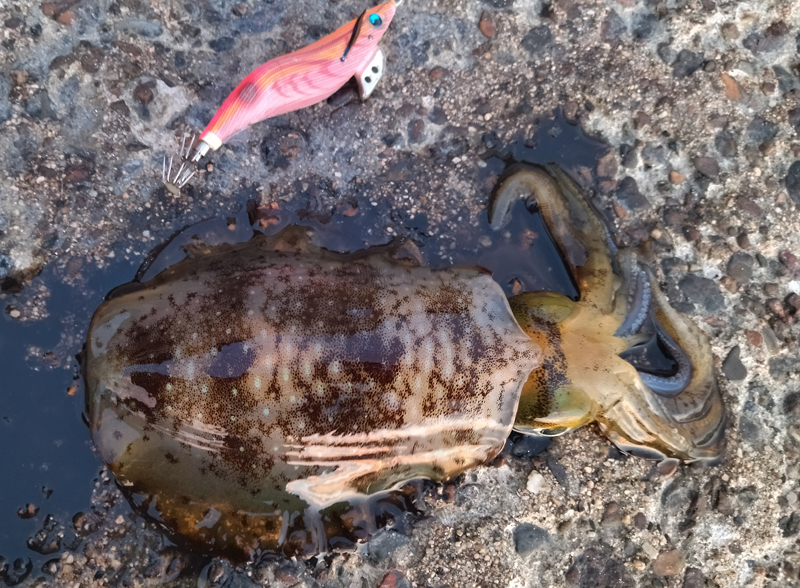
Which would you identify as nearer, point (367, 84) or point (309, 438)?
point (309, 438)

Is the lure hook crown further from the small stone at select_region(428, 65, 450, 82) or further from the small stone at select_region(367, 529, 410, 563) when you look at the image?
the small stone at select_region(367, 529, 410, 563)

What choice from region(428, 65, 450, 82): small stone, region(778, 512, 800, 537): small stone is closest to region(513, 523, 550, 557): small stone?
region(778, 512, 800, 537): small stone

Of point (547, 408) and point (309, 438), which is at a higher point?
point (309, 438)

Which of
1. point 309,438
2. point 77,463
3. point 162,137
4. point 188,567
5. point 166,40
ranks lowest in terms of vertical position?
point 188,567

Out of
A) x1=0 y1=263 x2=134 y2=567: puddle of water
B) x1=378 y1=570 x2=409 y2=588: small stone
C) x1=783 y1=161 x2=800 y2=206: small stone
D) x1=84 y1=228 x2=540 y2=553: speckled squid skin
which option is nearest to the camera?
x1=84 y1=228 x2=540 y2=553: speckled squid skin

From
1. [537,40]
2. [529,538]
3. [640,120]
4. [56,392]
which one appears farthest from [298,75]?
[529,538]

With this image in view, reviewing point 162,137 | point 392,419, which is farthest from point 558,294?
point 162,137

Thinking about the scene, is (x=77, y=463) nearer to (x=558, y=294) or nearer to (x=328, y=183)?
(x=328, y=183)
